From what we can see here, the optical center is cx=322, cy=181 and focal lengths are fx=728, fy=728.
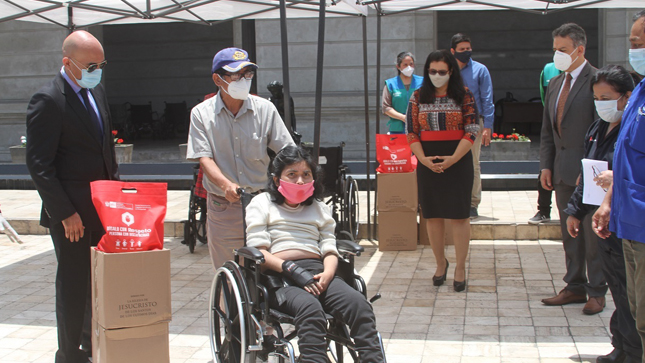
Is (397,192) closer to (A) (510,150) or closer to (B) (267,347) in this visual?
(B) (267,347)

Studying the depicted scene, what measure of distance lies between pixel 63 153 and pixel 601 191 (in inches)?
110

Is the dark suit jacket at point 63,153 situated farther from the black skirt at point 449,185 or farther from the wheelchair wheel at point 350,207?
the wheelchair wheel at point 350,207

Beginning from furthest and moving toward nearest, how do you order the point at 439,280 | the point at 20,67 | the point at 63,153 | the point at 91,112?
the point at 20,67, the point at 439,280, the point at 91,112, the point at 63,153

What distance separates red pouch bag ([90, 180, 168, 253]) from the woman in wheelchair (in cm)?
49

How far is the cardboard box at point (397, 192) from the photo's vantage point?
22.5ft

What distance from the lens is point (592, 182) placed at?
3.71 meters

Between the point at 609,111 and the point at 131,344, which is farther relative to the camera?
the point at 609,111

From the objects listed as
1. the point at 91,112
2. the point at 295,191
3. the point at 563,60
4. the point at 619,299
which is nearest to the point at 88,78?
the point at 91,112

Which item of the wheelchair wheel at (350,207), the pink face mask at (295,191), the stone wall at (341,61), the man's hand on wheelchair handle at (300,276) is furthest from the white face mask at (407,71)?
the stone wall at (341,61)

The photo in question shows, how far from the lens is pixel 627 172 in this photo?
283 cm

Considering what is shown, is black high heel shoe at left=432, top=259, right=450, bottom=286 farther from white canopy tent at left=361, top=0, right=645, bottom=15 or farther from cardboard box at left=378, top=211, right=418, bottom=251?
white canopy tent at left=361, top=0, right=645, bottom=15

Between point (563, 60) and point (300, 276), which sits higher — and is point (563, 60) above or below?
above

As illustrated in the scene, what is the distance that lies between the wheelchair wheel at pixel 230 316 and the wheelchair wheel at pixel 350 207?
2.97m

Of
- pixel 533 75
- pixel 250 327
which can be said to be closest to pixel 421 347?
pixel 250 327
